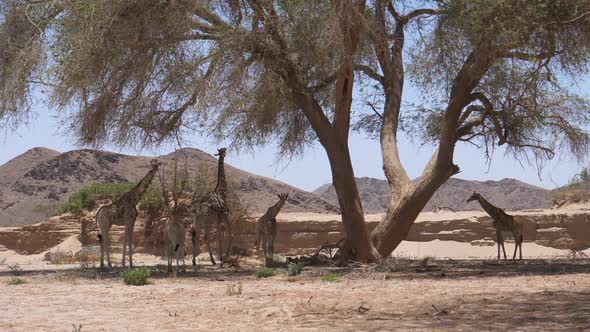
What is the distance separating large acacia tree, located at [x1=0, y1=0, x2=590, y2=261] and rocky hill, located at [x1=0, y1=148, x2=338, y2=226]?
27.7 m

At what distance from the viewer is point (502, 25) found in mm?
14484

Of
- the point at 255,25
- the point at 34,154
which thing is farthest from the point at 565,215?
the point at 34,154

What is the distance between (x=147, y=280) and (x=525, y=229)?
14.2 meters

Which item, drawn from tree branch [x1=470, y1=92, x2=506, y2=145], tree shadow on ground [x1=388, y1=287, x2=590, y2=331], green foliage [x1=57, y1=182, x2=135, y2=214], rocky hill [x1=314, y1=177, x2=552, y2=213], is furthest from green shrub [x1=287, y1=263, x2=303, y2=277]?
rocky hill [x1=314, y1=177, x2=552, y2=213]

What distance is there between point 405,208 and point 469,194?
169ft

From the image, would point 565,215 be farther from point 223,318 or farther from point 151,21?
point 223,318

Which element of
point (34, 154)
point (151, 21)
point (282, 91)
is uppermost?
point (34, 154)

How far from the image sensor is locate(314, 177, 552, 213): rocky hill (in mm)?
62531

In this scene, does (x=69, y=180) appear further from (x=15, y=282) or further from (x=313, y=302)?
(x=313, y=302)

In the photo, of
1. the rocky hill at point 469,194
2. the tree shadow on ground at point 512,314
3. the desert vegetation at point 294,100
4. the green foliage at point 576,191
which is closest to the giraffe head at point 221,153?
the desert vegetation at point 294,100

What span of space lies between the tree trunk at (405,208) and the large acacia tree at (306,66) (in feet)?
0.09

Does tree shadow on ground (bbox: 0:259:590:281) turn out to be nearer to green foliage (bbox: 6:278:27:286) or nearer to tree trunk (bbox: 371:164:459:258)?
tree trunk (bbox: 371:164:459:258)

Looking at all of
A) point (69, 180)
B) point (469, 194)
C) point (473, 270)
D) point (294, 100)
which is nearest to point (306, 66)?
point (294, 100)

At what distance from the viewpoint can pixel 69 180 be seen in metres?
50.6
